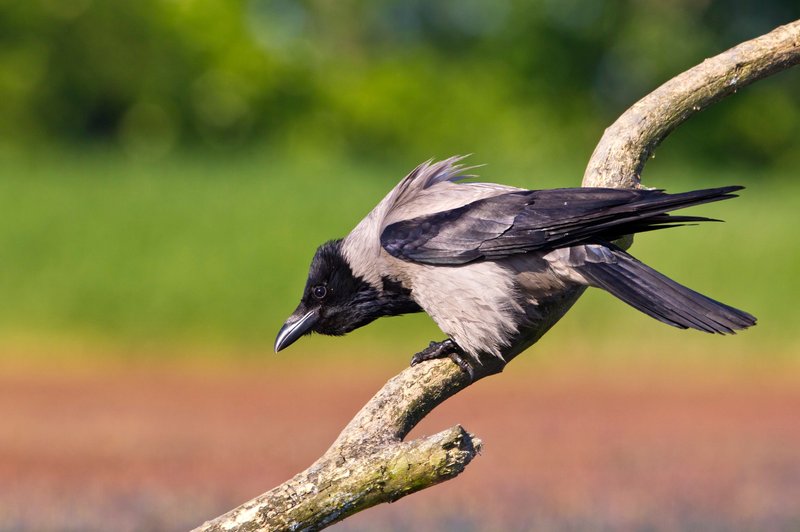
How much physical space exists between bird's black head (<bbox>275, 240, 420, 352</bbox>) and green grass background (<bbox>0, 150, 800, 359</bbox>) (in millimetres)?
9859

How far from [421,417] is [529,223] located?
843 mm

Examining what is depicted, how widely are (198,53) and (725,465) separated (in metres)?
17.9

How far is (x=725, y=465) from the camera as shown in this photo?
10.4 metres

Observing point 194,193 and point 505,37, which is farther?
point 505,37

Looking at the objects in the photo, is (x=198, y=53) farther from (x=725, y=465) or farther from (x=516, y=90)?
(x=725, y=465)

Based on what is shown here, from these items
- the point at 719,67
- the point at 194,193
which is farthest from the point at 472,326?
the point at 194,193

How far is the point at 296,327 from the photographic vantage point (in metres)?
5.37

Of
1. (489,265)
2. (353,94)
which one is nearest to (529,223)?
(489,265)

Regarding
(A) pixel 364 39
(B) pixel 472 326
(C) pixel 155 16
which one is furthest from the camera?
(A) pixel 364 39

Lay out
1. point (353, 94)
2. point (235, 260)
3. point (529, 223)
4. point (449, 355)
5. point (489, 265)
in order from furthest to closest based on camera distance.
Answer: point (353, 94) → point (235, 260) → point (489, 265) → point (529, 223) → point (449, 355)

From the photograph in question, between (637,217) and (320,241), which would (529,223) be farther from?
(320,241)

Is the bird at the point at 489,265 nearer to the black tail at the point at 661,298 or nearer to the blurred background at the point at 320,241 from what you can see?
the black tail at the point at 661,298

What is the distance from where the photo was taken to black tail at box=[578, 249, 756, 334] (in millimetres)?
4379

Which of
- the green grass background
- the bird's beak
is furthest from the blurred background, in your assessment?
the bird's beak
